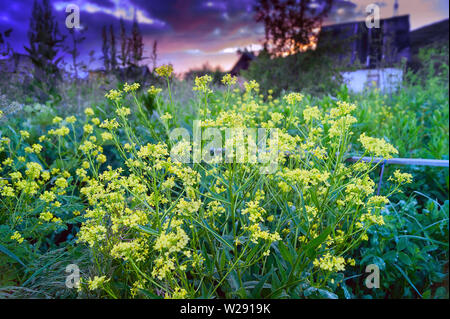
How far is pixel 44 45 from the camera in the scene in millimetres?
1569

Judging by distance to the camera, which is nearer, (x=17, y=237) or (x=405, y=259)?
(x=17, y=237)

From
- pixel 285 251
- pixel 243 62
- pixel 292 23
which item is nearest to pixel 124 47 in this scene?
pixel 243 62

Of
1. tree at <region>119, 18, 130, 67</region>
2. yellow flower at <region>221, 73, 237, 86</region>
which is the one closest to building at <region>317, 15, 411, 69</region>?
yellow flower at <region>221, 73, 237, 86</region>

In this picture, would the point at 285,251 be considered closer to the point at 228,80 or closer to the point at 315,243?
the point at 315,243

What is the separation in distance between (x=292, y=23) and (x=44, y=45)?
1.39 meters

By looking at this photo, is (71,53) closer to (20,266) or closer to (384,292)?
(20,266)

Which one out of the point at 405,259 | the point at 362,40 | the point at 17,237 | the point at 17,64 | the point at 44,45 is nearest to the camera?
the point at 17,237

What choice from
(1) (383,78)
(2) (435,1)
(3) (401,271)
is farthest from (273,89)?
(1) (383,78)

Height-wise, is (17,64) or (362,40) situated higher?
(362,40)

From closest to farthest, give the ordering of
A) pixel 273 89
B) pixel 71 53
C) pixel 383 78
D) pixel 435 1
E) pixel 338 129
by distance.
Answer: pixel 338 129 < pixel 71 53 < pixel 273 89 < pixel 435 1 < pixel 383 78

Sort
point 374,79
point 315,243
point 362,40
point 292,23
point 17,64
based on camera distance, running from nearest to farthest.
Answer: point 315,243
point 17,64
point 292,23
point 362,40
point 374,79

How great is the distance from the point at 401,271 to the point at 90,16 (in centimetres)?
162

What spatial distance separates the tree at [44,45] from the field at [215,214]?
9.3 inches

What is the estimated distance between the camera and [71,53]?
57.2 inches
